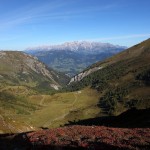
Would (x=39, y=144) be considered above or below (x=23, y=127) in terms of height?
above

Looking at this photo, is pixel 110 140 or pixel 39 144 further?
pixel 39 144

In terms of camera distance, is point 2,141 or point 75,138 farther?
point 2,141

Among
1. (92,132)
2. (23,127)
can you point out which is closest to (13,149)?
(92,132)

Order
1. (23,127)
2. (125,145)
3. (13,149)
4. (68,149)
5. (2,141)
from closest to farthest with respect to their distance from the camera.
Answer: (125,145) → (68,149) → (13,149) → (2,141) → (23,127)

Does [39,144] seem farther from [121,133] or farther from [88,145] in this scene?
[121,133]

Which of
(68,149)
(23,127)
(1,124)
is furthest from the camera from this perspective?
(23,127)

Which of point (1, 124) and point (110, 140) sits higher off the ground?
point (110, 140)

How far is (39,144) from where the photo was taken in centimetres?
4278

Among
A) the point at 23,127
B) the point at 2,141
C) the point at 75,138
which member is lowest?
the point at 23,127

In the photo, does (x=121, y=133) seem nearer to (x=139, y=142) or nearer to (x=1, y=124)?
(x=139, y=142)

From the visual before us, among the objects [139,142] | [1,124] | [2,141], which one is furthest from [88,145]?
[1,124]

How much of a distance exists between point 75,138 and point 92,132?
4311 mm

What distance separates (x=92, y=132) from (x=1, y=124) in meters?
66.7

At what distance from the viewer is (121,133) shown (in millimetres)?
45250
